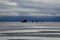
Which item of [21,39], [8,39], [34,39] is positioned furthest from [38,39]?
[8,39]

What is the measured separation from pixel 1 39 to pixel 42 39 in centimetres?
387

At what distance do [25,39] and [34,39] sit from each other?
0.85 metres

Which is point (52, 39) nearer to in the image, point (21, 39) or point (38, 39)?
point (38, 39)

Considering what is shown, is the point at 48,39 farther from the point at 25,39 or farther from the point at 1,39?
the point at 1,39

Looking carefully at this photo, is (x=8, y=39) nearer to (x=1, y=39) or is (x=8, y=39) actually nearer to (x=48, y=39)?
(x=1, y=39)

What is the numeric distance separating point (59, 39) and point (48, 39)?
41.7 inches

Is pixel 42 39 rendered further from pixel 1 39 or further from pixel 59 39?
pixel 1 39

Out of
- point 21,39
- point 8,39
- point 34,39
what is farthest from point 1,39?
point 34,39

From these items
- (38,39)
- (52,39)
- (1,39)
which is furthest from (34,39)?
(1,39)

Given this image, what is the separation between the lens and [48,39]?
19047mm

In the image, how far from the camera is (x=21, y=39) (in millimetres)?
18891

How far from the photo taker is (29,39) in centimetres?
1897

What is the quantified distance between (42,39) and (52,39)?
949 mm

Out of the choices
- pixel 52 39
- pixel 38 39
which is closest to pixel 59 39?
pixel 52 39
